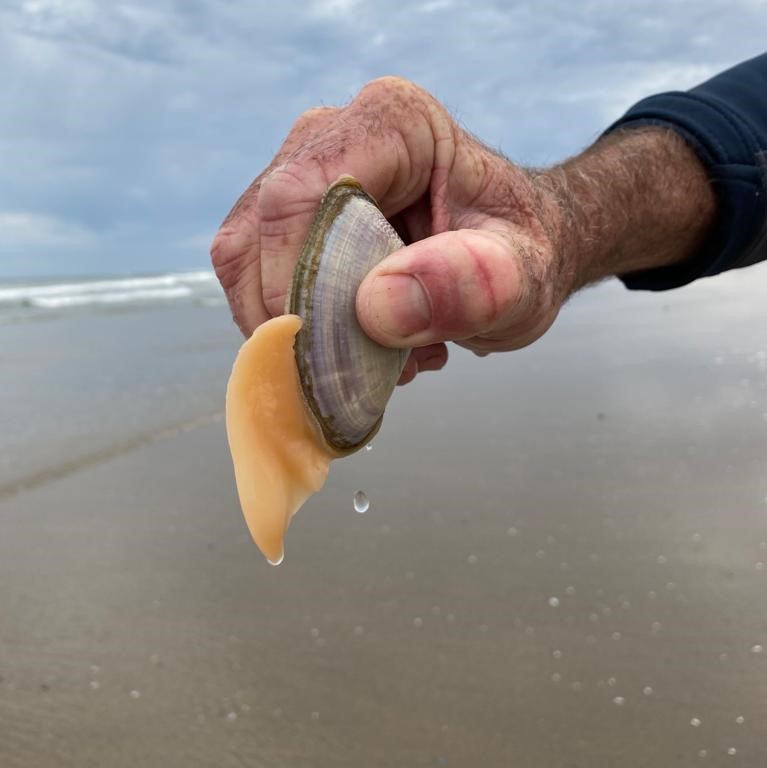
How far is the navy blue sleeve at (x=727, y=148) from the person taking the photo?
2.80m

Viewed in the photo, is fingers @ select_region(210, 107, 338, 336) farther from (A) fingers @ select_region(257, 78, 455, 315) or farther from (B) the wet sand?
(B) the wet sand

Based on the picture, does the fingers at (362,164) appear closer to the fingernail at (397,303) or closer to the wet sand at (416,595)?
the fingernail at (397,303)

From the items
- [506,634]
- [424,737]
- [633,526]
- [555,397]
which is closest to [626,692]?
[506,634]

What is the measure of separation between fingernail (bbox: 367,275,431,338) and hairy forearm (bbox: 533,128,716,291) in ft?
3.16

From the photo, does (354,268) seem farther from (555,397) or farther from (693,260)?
(555,397)

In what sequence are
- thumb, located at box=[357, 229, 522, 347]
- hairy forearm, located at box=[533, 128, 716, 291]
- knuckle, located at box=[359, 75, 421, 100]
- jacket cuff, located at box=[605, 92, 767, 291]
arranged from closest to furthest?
thumb, located at box=[357, 229, 522, 347], knuckle, located at box=[359, 75, 421, 100], hairy forearm, located at box=[533, 128, 716, 291], jacket cuff, located at box=[605, 92, 767, 291]

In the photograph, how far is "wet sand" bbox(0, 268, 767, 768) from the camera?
2.87m

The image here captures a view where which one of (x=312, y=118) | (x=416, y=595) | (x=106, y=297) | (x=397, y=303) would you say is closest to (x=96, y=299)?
(x=106, y=297)

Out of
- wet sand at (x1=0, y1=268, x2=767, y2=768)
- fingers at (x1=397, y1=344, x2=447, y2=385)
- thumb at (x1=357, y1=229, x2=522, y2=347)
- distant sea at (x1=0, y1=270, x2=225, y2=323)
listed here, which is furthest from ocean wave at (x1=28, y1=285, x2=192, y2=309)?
thumb at (x1=357, y1=229, x2=522, y2=347)

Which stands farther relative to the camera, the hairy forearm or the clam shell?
the hairy forearm

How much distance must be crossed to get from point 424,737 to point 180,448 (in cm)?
402

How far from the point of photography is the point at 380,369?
179 centimetres

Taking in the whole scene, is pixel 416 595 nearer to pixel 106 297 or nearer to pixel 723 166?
pixel 723 166

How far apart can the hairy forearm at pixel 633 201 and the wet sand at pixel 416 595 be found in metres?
1.65
